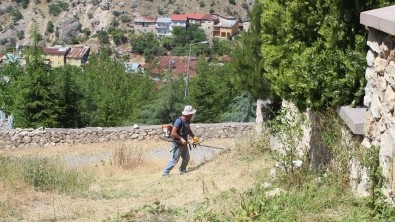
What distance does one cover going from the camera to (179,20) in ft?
358

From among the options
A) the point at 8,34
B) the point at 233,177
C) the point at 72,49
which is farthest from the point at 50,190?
the point at 8,34

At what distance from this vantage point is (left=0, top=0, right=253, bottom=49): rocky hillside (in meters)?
115

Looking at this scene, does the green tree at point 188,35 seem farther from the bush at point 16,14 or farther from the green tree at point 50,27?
the bush at point 16,14

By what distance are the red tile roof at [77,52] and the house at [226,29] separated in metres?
24.9

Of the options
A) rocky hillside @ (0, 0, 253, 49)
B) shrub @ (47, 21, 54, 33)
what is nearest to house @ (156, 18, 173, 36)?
rocky hillside @ (0, 0, 253, 49)

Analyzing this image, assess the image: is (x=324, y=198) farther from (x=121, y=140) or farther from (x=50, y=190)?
(x=121, y=140)

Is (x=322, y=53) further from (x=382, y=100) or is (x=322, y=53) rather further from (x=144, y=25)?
(x=144, y=25)

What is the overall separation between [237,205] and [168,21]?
354 ft

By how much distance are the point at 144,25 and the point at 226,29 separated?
58.2ft

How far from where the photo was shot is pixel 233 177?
27.7ft

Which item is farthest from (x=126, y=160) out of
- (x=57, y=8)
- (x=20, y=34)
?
(x=57, y=8)

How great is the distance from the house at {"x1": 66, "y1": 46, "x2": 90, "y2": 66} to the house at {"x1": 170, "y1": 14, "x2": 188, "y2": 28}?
62.6 feet

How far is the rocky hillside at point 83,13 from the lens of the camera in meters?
115

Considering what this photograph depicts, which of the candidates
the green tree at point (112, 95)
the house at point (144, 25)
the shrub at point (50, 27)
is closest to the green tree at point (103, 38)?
the house at point (144, 25)
